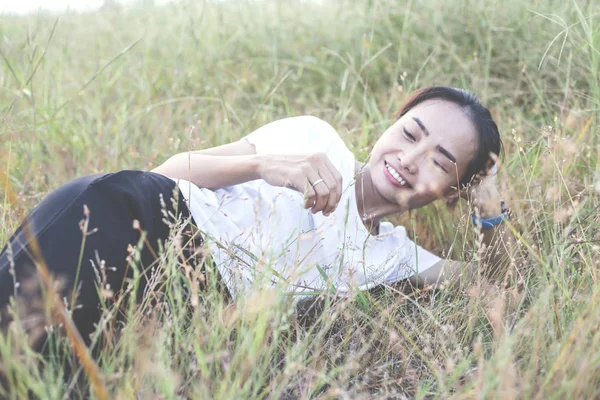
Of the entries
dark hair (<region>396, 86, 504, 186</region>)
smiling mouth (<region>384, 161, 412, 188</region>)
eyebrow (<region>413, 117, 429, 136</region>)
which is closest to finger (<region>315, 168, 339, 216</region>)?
smiling mouth (<region>384, 161, 412, 188</region>)

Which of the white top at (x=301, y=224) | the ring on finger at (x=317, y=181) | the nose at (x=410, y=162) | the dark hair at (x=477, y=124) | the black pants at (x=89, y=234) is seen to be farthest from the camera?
the dark hair at (x=477, y=124)

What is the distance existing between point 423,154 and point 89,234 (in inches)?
41.8

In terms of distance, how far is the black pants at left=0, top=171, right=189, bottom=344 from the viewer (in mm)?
1530

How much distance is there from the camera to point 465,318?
1.77 metres

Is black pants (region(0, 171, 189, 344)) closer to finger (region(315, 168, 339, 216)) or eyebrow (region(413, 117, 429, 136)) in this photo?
finger (region(315, 168, 339, 216))

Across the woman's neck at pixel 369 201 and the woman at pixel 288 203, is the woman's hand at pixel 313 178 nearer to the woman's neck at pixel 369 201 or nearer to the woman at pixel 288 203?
the woman at pixel 288 203

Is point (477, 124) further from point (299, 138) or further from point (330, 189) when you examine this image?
point (330, 189)

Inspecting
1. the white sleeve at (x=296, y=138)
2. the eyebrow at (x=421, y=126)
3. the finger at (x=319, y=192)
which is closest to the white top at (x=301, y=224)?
the white sleeve at (x=296, y=138)

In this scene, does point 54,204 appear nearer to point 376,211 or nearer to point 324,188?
point 324,188

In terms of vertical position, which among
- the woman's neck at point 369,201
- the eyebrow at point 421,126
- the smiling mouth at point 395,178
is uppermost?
the eyebrow at point 421,126

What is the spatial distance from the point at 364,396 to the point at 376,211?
84 centimetres

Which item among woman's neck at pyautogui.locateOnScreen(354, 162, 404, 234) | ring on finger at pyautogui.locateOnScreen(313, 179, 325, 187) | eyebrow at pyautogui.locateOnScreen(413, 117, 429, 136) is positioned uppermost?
eyebrow at pyautogui.locateOnScreen(413, 117, 429, 136)

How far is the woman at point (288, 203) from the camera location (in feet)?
5.27

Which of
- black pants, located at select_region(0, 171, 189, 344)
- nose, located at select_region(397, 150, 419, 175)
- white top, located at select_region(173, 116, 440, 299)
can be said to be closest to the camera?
black pants, located at select_region(0, 171, 189, 344)
